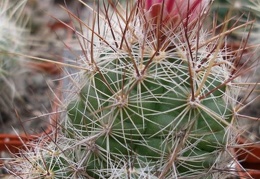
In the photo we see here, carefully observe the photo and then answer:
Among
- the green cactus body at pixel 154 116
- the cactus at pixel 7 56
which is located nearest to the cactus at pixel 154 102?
the green cactus body at pixel 154 116

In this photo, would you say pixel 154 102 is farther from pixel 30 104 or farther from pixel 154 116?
pixel 30 104

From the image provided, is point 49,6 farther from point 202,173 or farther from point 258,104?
point 202,173

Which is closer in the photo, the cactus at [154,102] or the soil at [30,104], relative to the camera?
the cactus at [154,102]

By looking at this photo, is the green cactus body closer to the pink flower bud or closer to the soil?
the pink flower bud

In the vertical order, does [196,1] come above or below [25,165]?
above

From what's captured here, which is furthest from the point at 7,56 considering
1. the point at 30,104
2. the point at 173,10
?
the point at 173,10

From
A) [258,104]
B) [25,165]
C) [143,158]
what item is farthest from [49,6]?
[143,158]

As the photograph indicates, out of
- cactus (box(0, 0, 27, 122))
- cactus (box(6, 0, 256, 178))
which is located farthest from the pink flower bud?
cactus (box(0, 0, 27, 122))

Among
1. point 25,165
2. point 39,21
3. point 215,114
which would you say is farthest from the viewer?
point 39,21

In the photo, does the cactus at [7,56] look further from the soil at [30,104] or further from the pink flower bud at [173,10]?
the pink flower bud at [173,10]
